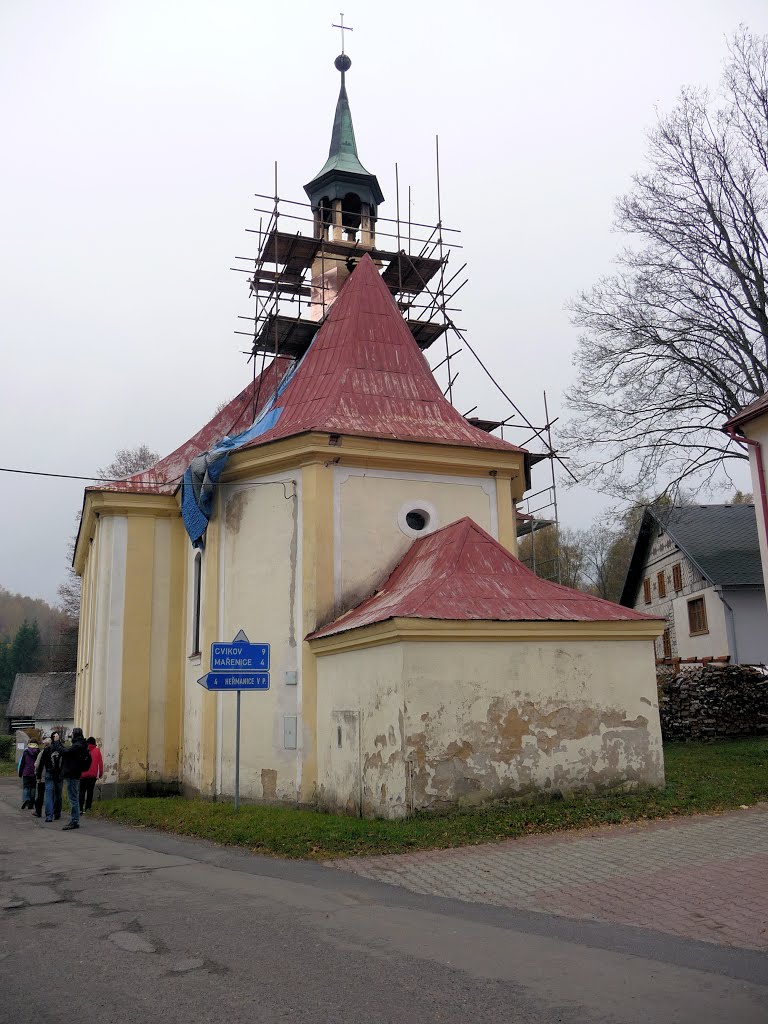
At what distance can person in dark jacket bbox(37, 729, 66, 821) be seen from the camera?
14605 mm

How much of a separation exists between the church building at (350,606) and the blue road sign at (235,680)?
4.20ft

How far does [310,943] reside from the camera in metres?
5.99

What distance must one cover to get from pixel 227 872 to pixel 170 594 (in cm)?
1039

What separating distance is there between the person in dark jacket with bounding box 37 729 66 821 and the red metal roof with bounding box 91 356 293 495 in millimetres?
6077

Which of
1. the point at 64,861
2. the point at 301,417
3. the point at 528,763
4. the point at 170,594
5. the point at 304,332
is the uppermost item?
the point at 304,332

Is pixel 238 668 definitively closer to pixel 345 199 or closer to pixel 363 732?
pixel 363 732

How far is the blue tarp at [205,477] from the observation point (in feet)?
51.3

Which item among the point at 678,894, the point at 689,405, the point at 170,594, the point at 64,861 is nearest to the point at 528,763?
the point at 678,894

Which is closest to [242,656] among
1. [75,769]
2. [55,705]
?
[75,769]

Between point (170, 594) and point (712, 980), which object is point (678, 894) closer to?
point (712, 980)

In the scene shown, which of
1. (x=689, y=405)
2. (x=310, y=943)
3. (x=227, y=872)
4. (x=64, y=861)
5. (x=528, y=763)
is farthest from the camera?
(x=689, y=405)

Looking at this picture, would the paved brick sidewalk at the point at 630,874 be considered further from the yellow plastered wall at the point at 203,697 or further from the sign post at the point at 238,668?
the yellow plastered wall at the point at 203,697

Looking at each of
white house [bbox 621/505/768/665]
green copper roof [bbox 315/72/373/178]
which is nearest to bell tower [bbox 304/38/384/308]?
green copper roof [bbox 315/72/373/178]

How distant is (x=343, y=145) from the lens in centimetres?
2536
